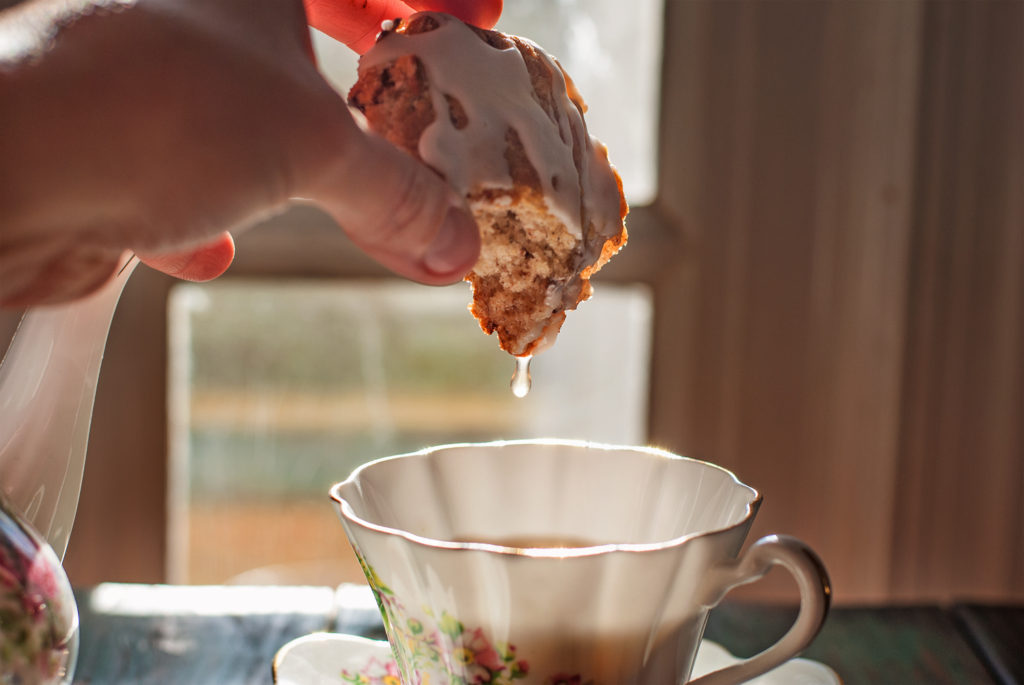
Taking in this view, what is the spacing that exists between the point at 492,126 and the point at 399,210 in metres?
0.07

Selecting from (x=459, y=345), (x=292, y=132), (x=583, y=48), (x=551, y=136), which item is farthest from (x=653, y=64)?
(x=292, y=132)

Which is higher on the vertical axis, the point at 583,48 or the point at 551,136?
the point at 583,48

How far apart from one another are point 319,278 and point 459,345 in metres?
0.21

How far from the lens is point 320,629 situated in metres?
0.65

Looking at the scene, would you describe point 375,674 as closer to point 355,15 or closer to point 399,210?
point 399,210

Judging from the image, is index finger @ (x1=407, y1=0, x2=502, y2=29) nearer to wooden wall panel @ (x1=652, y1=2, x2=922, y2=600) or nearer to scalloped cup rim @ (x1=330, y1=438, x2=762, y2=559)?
scalloped cup rim @ (x1=330, y1=438, x2=762, y2=559)

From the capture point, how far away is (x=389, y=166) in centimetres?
39

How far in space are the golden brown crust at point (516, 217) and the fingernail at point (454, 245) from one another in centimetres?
2

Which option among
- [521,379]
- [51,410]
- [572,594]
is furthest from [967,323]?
[51,410]

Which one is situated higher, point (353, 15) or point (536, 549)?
point (353, 15)

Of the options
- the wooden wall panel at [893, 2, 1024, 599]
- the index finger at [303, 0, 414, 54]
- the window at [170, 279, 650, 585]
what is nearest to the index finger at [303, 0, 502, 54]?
the index finger at [303, 0, 414, 54]

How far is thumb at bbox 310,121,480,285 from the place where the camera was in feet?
1.25

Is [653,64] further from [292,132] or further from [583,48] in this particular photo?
[292,132]

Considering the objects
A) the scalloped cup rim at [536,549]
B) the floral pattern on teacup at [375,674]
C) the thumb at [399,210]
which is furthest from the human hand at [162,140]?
the floral pattern on teacup at [375,674]
